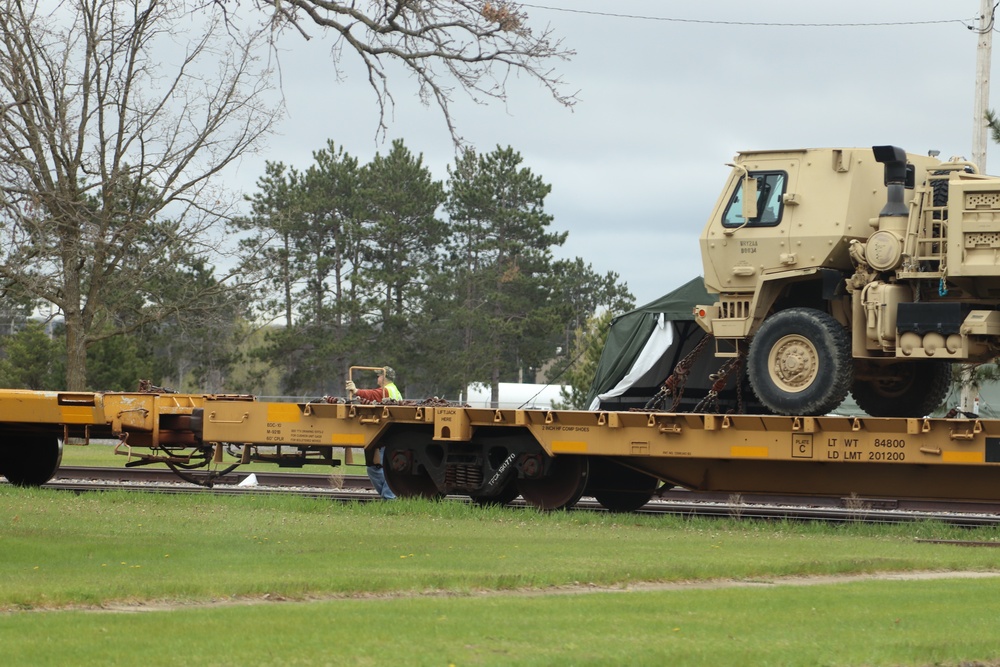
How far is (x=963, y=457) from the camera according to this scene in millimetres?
14750

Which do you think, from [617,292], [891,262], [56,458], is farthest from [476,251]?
[891,262]

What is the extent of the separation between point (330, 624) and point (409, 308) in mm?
49859

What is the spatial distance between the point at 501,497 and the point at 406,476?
126 cm

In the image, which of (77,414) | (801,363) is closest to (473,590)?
(801,363)

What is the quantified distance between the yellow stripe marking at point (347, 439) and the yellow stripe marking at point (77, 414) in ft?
9.97

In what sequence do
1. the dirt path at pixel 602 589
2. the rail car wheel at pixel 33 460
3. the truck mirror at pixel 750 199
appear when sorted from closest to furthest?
the dirt path at pixel 602 589 → the truck mirror at pixel 750 199 → the rail car wheel at pixel 33 460

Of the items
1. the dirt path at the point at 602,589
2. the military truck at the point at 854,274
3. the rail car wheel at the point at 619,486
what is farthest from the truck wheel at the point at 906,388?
the dirt path at the point at 602,589

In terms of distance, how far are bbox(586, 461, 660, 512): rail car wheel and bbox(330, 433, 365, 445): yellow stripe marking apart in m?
2.86

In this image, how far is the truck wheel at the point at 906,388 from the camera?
1641cm

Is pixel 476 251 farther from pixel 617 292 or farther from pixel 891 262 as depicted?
pixel 891 262

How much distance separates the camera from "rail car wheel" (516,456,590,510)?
1714cm

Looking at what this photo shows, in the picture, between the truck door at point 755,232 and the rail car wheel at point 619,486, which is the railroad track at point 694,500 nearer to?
the rail car wheel at point 619,486

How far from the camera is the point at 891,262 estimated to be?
14828mm

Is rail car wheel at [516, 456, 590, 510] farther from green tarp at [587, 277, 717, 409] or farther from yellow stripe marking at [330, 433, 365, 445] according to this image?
green tarp at [587, 277, 717, 409]
